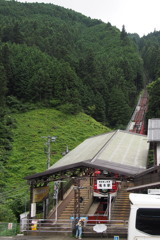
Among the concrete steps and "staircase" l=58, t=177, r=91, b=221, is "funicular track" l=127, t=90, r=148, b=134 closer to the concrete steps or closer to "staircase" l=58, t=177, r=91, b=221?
the concrete steps

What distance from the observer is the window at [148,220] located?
A: 976 cm

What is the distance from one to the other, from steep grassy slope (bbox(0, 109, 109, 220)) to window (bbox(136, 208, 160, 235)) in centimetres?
1360

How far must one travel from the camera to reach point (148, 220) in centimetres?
984

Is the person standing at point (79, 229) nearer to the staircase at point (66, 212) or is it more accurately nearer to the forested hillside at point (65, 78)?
the staircase at point (66, 212)

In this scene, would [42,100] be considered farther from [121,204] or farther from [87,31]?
[87,31]

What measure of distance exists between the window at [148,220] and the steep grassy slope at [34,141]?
1360 centimetres

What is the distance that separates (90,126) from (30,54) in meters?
28.1

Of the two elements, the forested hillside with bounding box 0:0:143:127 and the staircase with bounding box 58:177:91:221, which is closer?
the staircase with bounding box 58:177:91:221

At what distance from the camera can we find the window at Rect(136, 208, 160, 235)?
9.76 m

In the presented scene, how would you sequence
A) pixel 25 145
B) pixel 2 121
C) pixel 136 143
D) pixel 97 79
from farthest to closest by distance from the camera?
1. pixel 97 79
2. pixel 2 121
3. pixel 25 145
4. pixel 136 143

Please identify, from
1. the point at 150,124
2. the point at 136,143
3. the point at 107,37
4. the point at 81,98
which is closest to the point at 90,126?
the point at 81,98

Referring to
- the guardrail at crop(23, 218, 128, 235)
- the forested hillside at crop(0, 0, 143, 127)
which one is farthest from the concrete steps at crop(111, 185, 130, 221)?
the forested hillside at crop(0, 0, 143, 127)

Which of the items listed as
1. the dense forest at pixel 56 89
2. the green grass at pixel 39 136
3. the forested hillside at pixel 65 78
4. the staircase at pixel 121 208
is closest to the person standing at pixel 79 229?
the staircase at pixel 121 208

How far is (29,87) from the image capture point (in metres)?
55.7
